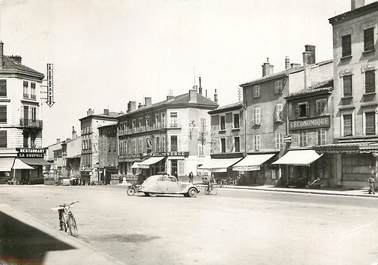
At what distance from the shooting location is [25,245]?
11508 mm

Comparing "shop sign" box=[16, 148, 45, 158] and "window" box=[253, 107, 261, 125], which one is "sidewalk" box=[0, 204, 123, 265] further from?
"shop sign" box=[16, 148, 45, 158]

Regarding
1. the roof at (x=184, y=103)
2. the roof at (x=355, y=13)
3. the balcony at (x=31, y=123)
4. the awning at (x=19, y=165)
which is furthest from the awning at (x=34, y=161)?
the roof at (x=355, y=13)

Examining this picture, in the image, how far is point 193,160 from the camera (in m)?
60.8

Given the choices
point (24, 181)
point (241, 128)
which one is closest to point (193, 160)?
point (241, 128)

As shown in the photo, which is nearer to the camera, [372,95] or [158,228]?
[158,228]

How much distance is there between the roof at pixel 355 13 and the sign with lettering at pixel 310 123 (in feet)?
23.5

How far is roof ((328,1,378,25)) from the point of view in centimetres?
3403

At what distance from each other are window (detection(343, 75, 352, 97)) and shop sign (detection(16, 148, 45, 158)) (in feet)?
122

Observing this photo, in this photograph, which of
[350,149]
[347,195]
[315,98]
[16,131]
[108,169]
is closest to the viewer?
[347,195]

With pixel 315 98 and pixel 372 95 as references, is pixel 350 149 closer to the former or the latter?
pixel 372 95

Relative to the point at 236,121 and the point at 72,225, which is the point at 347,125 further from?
the point at 72,225

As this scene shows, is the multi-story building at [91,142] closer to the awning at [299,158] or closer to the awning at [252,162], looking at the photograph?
the awning at [252,162]

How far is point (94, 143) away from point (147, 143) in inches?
805

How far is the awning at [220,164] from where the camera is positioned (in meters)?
49.3
